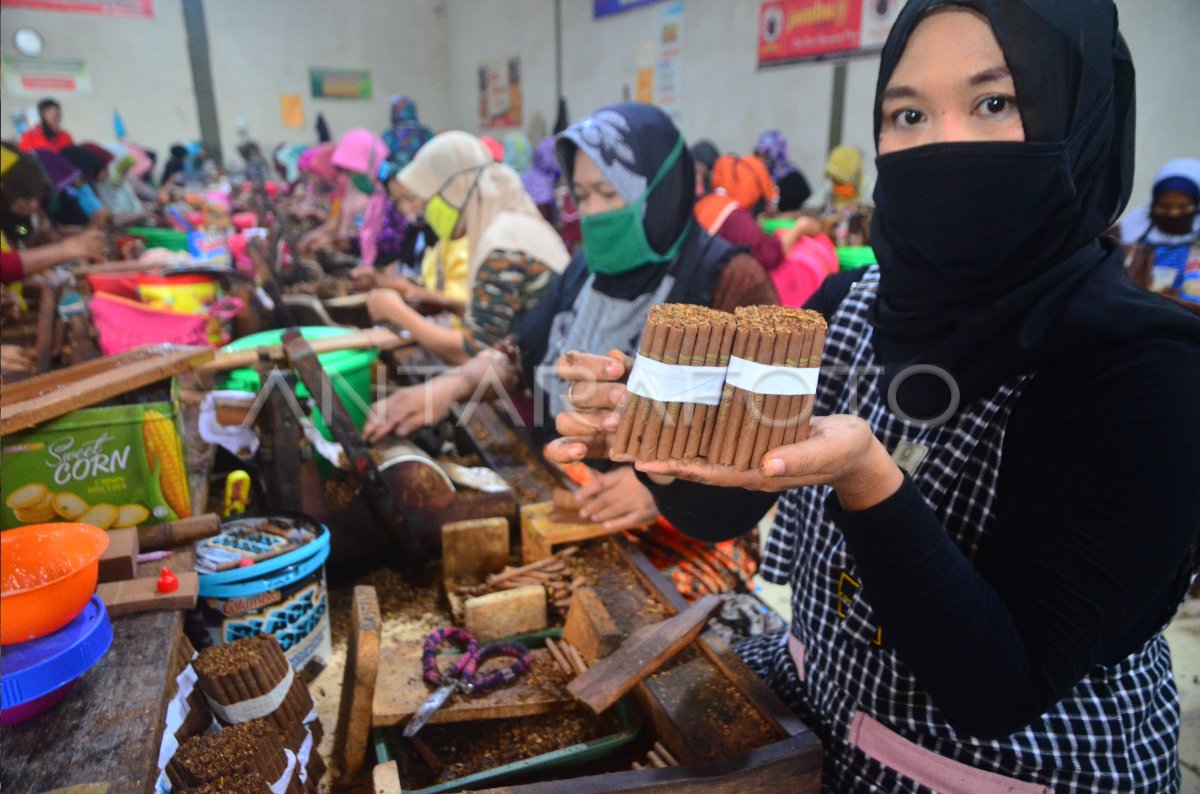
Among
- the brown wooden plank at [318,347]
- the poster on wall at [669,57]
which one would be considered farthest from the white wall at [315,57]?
the brown wooden plank at [318,347]

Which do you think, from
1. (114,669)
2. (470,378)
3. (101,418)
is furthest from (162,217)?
(114,669)

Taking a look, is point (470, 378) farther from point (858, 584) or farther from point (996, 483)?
point (996, 483)

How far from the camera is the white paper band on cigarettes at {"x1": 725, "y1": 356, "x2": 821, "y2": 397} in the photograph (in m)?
1.05

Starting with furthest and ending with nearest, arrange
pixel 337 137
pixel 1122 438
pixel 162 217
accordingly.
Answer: pixel 337 137
pixel 162 217
pixel 1122 438

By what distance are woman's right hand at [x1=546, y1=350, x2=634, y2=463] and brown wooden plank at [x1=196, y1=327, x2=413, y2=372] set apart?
4.88 feet

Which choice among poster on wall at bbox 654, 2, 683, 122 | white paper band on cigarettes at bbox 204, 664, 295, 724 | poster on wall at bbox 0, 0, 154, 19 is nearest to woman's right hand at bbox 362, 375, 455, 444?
white paper band on cigarettes at bbox 204, 664, 295, 724

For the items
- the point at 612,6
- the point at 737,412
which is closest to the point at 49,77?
the point at 612,6

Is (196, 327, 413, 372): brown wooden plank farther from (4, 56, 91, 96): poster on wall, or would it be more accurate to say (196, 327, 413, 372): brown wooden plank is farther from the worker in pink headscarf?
(4, 56, 91, 96): poster on wall

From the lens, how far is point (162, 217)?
29.9 feet

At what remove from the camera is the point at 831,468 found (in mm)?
958

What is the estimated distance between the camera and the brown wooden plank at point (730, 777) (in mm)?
1203

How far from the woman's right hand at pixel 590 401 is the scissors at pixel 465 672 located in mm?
735

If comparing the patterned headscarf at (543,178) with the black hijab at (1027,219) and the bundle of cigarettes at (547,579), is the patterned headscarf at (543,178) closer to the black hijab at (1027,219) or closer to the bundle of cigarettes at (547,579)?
the bundle of cigarettes at (547,579)

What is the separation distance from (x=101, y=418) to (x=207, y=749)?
2.92 feet
